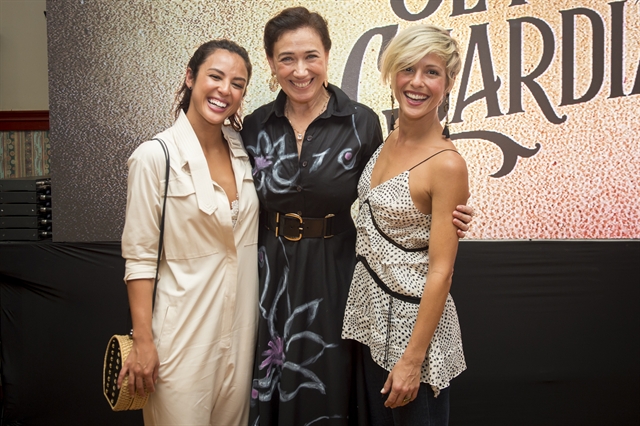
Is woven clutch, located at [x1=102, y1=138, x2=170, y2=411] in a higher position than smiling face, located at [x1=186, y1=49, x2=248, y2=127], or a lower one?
lower

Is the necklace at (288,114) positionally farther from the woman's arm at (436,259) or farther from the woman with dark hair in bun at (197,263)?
the woman's arm at (436,259)

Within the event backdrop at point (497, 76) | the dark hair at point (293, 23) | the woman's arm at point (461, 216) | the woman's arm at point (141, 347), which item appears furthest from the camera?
the event backdrop at point (497, 76)

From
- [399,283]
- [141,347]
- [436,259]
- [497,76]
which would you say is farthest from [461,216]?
[497,76]

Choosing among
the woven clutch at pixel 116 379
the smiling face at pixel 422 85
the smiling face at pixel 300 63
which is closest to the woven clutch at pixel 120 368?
the woven clutch at pixel 116 379

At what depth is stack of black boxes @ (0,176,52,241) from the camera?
3117mm

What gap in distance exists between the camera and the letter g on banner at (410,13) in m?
2.93

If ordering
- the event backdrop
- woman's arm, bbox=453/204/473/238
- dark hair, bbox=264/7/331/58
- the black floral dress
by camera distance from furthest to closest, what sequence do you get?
the event backdrop → dark hair, bbox=264/7/331/58 → the black floral dress → woman's arm, bbox=453/204/473/238

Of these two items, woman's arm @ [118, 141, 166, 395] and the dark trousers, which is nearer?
the dark trousers

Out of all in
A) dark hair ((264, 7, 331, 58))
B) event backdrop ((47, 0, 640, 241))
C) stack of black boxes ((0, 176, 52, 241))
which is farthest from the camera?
stack of black boxes ((0, 176, 52, 241))

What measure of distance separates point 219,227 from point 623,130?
2.20 meters

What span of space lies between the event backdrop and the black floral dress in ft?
3.46

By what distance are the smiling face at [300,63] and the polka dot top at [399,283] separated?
20.0 inches

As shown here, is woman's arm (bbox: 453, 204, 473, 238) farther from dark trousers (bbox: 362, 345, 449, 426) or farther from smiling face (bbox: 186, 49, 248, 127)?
smiling face (bbox: 186, 49, 248, 127)

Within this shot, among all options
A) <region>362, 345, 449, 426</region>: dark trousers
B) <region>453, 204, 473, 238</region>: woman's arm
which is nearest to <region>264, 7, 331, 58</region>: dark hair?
<region>453, 204, 473, 238</region>: woman's arm
